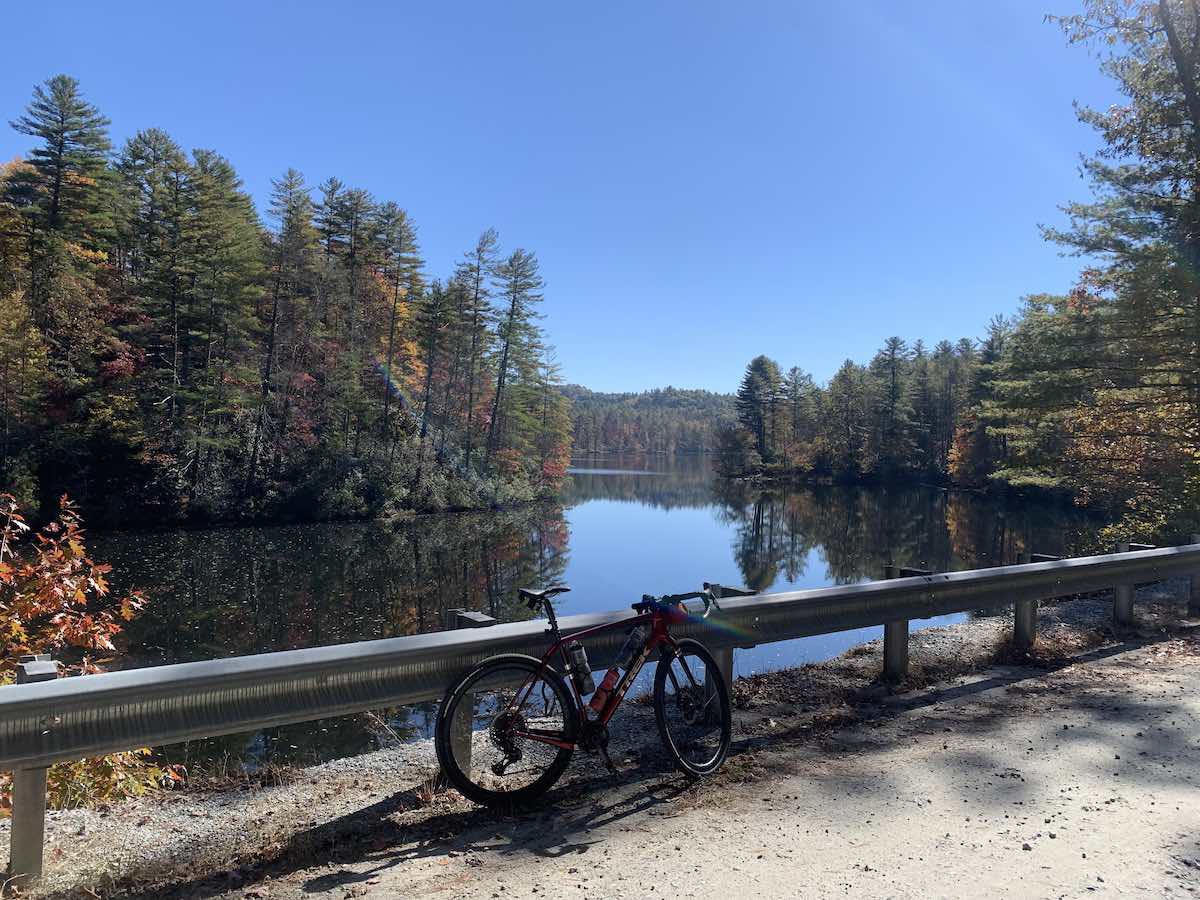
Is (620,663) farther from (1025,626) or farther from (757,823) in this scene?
(1025,626)

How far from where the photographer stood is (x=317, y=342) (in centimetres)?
3928

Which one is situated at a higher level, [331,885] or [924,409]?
[924,409]

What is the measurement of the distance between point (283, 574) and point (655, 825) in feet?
64.5

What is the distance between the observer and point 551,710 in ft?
11.0

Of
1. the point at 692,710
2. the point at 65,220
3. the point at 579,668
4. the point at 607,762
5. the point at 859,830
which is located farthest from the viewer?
the point at 65,220

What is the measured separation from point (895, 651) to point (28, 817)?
5.05 m

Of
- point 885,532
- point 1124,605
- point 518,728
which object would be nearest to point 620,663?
point 518,728

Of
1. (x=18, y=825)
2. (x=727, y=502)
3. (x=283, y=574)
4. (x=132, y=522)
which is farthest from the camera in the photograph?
(x=727, y=502)

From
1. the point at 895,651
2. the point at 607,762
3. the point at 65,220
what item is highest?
the point at 65,220

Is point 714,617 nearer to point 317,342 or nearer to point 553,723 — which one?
point 553,723

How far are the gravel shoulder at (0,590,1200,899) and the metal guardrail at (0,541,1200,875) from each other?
47 centimetres

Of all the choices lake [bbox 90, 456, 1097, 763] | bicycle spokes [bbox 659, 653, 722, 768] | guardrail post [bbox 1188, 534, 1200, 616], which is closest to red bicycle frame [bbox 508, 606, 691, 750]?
bicycle spokes [bbox 659, 653, 722, 768]

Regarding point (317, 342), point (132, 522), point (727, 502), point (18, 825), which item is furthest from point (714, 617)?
point (727, 502)

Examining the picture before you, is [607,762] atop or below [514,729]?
below
